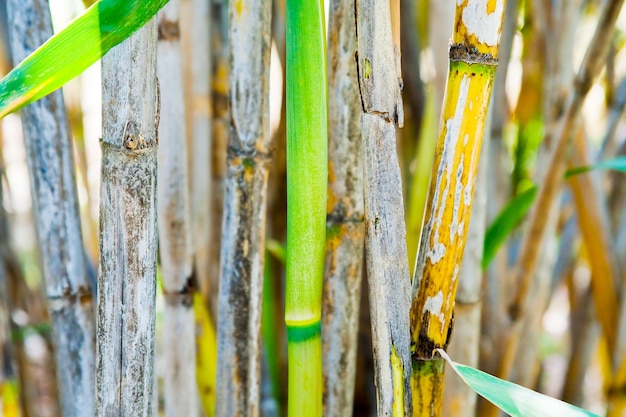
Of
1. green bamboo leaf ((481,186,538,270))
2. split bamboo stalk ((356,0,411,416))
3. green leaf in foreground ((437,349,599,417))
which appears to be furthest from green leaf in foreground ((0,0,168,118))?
→ green bamboo leaf ((481,186,538,270))

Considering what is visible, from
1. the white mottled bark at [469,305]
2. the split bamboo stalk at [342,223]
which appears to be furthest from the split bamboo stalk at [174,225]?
the white mottled bark at [469,305]

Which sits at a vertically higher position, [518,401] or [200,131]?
[200,131]

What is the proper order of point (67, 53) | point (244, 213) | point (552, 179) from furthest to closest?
point (552, 179), point (244, 213), point (67, 53)

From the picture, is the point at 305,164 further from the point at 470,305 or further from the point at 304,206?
the point at 470,305

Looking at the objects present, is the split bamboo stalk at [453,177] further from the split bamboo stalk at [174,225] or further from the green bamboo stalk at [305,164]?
the split bamboo stalk at [174,225]

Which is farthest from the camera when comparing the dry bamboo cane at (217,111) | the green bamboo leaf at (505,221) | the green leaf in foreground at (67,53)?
the dry bamboo cane at (217,111)

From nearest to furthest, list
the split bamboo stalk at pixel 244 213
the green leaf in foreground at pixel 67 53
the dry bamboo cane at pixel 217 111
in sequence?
the green leaf in foreground at pixel 67 53
the split bamboo stalk at pixel 244 213
the dry bamboo cane at pixel 217 111

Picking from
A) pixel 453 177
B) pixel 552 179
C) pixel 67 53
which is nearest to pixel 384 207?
pixel 453 177
